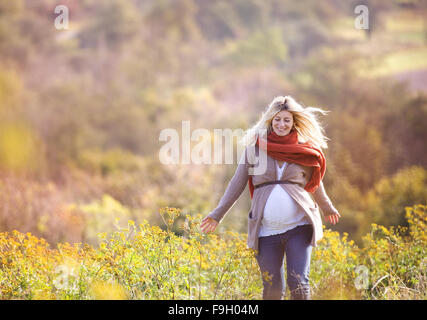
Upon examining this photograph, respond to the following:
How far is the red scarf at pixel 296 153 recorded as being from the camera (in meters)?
3.50

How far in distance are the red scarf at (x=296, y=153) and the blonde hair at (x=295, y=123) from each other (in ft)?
0.29

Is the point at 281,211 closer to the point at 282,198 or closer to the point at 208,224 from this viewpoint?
the point at 282,198

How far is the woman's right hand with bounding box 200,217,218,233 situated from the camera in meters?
3.56

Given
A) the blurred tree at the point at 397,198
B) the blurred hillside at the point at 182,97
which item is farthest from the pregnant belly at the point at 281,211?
the blurred hillside at the point at 182,97

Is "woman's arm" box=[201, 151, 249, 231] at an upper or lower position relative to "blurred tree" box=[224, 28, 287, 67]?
lower

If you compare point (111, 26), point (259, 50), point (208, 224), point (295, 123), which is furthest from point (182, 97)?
point (208, 224)

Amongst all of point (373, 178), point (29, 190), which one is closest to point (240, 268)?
point (29, 190)

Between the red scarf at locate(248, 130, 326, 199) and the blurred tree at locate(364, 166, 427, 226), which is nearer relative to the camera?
the red scarf at locate(248, 130, 326, 199)

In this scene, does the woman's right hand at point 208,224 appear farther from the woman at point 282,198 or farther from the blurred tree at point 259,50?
the blurred tree at point 259,50

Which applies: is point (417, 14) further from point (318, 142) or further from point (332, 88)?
point (318, 142)

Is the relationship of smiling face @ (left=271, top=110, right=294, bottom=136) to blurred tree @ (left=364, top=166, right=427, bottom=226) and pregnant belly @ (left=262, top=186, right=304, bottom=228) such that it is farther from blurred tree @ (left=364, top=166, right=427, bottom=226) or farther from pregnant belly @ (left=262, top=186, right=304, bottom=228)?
blurred tree @ (left=364, top=166, right=427, bottom=226)

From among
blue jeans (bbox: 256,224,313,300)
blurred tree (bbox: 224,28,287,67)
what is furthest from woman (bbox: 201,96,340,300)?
blurred tree (bbox: 224,28,287,67)

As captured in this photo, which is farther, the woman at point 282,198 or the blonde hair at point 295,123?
the blonde hair at point 295,123

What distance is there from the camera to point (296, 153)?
351cm
